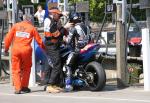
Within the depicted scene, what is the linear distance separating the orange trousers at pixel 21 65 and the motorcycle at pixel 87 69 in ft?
2.66

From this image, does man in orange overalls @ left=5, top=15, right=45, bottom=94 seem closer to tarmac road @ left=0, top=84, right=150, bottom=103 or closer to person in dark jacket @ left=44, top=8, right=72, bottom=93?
person in dark jacket @ left=44, top=8, right=72, bottom=93

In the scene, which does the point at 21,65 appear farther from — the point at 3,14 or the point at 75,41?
the point at 3,14

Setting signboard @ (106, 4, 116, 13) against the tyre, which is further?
signboard @ (106, 4, 116, 13)

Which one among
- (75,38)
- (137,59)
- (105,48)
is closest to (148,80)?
(75,38)

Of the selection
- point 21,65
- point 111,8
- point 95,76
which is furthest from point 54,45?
point 111,8

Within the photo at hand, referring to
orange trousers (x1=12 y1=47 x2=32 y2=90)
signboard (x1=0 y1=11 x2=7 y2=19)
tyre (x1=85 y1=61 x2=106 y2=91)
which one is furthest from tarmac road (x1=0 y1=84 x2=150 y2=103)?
signboard (x1=0 y1=11 x2=7 y2=19)

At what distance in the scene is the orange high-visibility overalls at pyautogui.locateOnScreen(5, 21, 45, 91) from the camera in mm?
12219

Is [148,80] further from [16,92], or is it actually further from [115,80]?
[16,92]

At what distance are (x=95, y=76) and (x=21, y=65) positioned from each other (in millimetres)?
1768

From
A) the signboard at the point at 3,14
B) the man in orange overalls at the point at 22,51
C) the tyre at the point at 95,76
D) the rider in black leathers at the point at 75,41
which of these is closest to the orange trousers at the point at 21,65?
the man in orange overalls at the point at 22,51

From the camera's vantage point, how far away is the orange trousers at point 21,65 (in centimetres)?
1221

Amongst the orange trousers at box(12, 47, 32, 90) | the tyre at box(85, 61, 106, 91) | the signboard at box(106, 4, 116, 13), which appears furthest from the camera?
the signboard at box(106, 4, 116, 13)

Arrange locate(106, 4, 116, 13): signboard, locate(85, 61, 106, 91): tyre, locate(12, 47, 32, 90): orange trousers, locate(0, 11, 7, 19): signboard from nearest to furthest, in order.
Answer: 1. locate(85, 61, 106, 91): tyre
2. locate(12, 47, 32, 90): orange trousers
3. locate(106, 4, 116, 13): signboard
4. locate(0, 11, 7, 19): signboard

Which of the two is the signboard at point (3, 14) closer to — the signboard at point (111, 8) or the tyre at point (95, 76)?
the signboard at point (111, 8)
